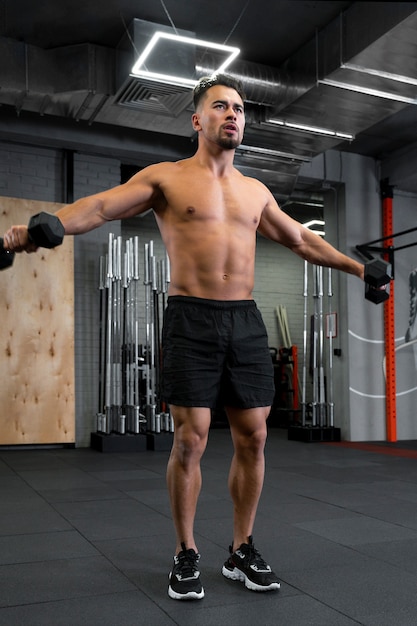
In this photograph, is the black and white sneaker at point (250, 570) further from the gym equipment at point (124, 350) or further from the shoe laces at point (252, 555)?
the gym equipment at point (124, 350)

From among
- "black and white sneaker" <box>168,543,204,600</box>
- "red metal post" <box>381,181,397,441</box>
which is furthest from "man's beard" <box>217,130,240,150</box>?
"red metal post" <box>381,181,397,441</box>

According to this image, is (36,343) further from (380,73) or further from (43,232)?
(43,232)

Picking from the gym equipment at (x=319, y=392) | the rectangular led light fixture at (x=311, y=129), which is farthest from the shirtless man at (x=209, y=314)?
the gym equipment at (x=319, y=392)

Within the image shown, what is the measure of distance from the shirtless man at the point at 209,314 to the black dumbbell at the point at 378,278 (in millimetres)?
80

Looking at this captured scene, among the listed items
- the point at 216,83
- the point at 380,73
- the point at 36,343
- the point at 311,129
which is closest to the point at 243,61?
the point at 311,129

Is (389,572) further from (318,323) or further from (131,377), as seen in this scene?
(318,323)

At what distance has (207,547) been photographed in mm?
2496

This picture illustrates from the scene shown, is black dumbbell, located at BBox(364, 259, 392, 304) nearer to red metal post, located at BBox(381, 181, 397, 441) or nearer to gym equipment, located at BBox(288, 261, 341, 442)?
gym equipment, located at BBox(288, 261, 341, 442)

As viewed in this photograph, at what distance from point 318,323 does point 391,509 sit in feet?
12.1

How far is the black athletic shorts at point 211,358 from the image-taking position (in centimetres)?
197

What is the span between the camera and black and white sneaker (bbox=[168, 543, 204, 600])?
1.85 m

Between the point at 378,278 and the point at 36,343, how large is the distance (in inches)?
177

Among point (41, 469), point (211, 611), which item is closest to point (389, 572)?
point (211, 611)

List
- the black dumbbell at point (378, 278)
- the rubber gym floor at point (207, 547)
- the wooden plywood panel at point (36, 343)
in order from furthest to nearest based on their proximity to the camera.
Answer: the wooden plywood panel at point (36, 343)
the black dumbbell at point (378, 278)
the rubber gym floor at point (207, 547)
